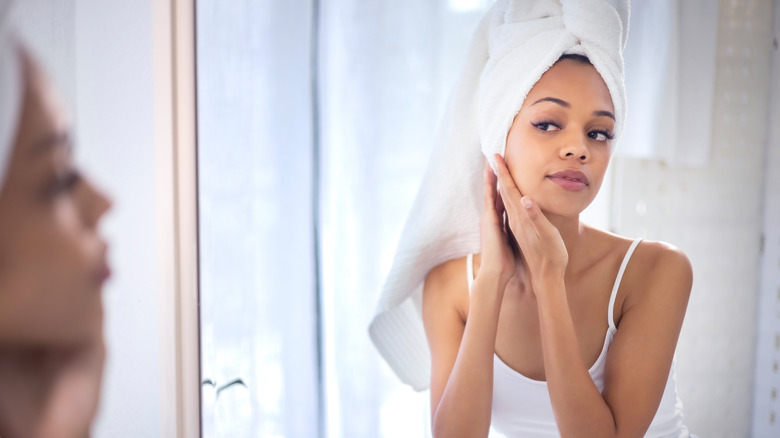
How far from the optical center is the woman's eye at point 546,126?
1.99ft

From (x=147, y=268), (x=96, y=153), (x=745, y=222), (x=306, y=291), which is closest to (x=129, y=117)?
(x=96, y=153)

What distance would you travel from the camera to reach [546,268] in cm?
64

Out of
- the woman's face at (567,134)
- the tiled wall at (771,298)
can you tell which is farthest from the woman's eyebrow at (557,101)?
the tiled wall at (771,298)

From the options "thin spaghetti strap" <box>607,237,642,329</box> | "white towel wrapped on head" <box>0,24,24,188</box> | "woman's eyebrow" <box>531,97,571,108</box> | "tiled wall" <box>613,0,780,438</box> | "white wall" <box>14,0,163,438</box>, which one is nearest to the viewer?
"white towel wrapped on head" <box>0,24,24,188</box>

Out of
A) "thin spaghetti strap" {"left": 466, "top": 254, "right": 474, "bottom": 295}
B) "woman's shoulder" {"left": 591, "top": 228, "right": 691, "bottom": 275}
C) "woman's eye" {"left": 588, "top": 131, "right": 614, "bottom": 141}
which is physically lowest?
"thin spaghetti strap" {"left": 466, "top": 254, "right": 474, "bottom": 295}

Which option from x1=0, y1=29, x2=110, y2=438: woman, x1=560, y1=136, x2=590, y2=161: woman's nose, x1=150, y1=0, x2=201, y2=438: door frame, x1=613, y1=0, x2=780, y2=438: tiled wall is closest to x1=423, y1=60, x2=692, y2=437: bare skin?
x1=560, y1=136, x2=590, y2=161: woman's nose

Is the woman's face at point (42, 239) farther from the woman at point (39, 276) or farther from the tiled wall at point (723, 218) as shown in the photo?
the tiled wall at point (723, 218)

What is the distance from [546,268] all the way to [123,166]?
0.53 meters

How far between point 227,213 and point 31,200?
435 mm

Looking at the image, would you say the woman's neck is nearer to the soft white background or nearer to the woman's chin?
the woman's chin

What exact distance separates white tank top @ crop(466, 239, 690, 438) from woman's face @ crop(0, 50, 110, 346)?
56cm

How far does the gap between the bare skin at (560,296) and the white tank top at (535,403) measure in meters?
0.01

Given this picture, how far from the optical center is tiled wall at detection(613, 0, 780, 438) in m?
0.81

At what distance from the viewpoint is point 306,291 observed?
876 mm
